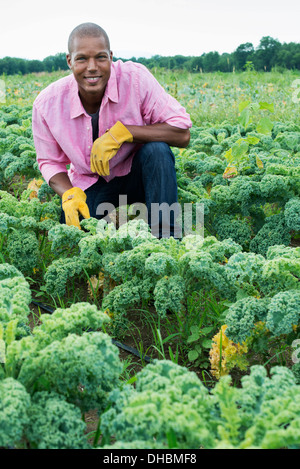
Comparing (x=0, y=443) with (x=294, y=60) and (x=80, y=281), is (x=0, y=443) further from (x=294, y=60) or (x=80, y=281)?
(x=294, y=60)

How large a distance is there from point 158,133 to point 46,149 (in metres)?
0.88

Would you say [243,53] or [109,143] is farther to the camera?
[243,53]

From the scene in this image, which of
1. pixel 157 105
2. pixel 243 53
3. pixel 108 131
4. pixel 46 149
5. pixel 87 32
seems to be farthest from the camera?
pixel 243 53

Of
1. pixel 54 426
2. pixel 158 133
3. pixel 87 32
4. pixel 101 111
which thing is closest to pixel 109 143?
pixel 101 111

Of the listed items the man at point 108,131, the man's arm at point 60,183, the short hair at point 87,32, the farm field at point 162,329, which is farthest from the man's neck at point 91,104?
the farm field at point 162,329

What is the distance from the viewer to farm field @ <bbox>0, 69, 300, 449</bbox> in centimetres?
144

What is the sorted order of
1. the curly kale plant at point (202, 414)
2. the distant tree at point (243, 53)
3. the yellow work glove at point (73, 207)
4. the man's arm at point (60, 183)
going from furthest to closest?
→ the distant tree at point (243, 53) → the man's arm at point (60, 183) → the yellow work glove at point (73, 207) → the curly kale plant at point (202, 414)

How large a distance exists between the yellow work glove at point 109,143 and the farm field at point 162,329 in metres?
0.53

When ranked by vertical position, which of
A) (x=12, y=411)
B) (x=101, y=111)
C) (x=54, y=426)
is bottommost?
(x=54, y=426)

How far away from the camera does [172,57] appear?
56.9ft

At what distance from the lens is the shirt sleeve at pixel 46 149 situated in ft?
11.7

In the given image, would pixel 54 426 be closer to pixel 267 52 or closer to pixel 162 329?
pixel 162 329

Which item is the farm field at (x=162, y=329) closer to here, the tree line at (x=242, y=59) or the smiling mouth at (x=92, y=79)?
the smiling mouth at (x=92, y=79)

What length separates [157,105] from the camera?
3.54 m
